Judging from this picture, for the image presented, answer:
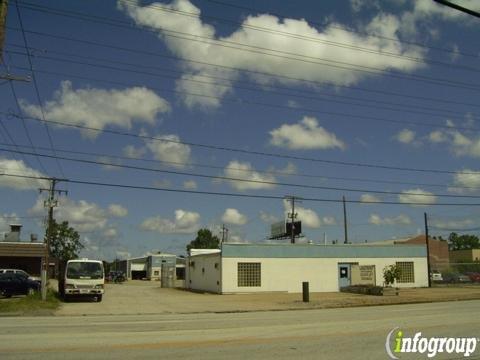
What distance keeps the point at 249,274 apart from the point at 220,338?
28704 mm

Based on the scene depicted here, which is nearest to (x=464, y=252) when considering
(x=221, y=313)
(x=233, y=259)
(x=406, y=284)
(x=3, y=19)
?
(x=406, y=284)

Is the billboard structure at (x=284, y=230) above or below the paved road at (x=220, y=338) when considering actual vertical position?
above

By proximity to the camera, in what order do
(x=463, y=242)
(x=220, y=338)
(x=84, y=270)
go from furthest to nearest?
(x=463, y=242), (x=84, y=270), (x=220, y=338)

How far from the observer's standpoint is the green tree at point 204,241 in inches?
5117

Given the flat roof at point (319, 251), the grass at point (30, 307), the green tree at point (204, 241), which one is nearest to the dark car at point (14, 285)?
the grass at point (30, 307)

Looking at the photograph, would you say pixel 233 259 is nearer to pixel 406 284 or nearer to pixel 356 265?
pixel 356 265

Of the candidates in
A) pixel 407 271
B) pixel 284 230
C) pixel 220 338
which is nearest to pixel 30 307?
pixel 220 338

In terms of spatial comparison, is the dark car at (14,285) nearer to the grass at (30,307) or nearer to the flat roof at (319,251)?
the grass at (30,307)

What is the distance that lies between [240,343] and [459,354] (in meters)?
4.66

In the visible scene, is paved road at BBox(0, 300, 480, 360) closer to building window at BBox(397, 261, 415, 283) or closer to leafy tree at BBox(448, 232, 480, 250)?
building window at BBox(397, 261, 415, 283)

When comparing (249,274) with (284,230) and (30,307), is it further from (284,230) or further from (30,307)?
(284,230)

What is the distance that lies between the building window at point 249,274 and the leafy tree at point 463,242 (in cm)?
12589

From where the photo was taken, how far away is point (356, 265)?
149 ft

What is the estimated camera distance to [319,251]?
Answer: 4472cm
